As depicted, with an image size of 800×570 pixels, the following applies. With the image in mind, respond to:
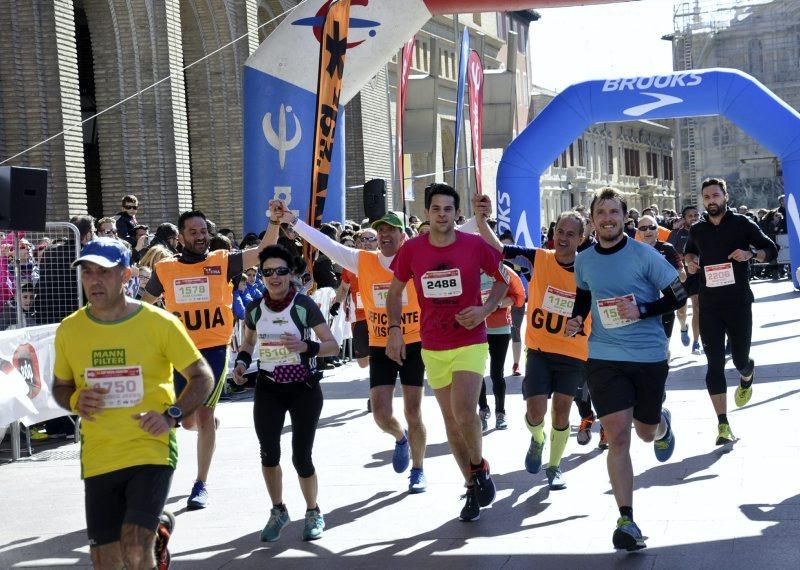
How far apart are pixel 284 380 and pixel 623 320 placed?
1.90m

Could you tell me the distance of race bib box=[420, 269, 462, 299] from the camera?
790 centimetres

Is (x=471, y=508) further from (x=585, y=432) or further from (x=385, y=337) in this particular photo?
(x=585, y=432)

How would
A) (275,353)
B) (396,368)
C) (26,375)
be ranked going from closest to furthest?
(275,353) → (396,368) → (26,375)

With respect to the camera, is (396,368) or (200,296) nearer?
(200,296)

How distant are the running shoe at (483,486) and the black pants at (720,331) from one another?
2.91m

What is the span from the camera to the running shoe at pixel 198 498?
28.9 feet

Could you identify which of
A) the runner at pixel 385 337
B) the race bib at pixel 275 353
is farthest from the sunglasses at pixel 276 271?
the runner at pixel 385 337

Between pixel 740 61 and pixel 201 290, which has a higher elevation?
pixel 740 61

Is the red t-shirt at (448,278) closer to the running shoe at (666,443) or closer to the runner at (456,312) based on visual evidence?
the runner at (456,312)

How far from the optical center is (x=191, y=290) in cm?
918

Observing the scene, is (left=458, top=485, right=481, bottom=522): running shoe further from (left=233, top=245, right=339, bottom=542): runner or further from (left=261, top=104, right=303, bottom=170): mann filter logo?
(left=261, top=104, right=303, bottom=170): mann filter logo

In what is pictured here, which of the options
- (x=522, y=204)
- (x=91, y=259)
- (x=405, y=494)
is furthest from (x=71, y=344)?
(x=522, y=204)

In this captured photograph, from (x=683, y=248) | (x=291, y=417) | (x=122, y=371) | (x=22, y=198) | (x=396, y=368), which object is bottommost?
(x=291, y=417)

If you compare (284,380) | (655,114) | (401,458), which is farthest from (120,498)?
(655,114)
